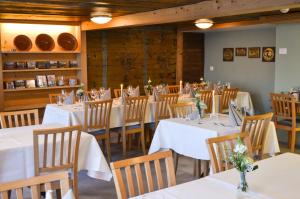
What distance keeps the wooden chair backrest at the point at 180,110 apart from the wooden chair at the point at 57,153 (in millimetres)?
1625

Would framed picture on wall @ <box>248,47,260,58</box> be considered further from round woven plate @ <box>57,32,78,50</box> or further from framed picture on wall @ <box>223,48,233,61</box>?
round woven plate @ <box>57,32,78,50</box>

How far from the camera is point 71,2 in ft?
16.5

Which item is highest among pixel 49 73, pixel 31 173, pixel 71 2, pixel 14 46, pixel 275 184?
pixel 71 2

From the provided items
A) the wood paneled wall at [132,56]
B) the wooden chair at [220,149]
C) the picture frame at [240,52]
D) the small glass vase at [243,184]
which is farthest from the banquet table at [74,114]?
the picture frame at [240,52]

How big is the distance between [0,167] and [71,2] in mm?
2688

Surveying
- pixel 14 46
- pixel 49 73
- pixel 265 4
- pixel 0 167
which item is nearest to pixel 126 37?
pixel 49 73

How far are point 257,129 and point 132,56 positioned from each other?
5.60m

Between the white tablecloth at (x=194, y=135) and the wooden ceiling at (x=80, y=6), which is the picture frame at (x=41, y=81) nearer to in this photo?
the wooden ceiling at (x=80, y=6)

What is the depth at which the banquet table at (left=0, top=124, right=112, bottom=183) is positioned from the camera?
10.4 ft

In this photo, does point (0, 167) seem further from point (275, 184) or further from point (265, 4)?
point (265, 4)

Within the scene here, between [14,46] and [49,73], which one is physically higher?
[14,46]

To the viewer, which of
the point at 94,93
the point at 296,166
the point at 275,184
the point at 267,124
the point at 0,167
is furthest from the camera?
the point at 94,93

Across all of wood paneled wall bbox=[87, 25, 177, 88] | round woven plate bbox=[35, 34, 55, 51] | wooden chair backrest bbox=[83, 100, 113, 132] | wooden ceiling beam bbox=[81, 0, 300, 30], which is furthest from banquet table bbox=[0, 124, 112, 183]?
wood paneled wall bbox=[87, 25, 177, 88]

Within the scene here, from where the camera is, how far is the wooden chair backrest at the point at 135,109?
554 cm
